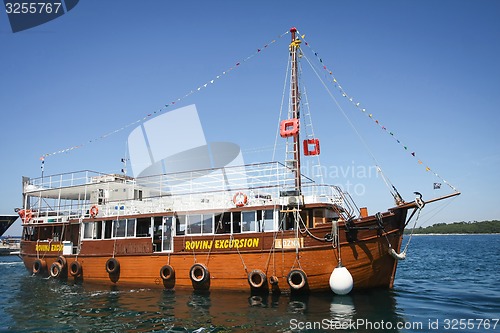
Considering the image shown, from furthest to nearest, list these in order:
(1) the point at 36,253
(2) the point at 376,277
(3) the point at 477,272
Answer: (3) the point at 477,272 < (1) the point at 36,253 < (2) the point at 376,277

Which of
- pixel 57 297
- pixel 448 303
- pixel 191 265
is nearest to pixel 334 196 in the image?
pixel 448 303

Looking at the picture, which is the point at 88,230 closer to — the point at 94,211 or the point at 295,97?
the point at 94,211

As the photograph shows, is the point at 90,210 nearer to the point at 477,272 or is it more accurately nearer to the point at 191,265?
the point at 191,265

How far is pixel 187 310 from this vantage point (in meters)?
14.9

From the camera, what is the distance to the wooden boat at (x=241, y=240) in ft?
55.0

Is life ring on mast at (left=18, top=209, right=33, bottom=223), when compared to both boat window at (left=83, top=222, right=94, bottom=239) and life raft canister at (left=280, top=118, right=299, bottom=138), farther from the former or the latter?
life raft canister at (left=280, top=118, right=299, bottom=138)

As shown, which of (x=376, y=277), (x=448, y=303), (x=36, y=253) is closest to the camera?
(x=448, y=303)

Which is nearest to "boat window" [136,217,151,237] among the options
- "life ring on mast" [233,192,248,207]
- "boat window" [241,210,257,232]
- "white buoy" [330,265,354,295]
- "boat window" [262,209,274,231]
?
"life ring on mast" [233,192,248,207]

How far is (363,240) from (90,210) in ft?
53.8

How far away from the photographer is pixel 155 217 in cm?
2125

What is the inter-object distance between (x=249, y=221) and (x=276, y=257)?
238 cm

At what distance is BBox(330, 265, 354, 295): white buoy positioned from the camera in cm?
1588

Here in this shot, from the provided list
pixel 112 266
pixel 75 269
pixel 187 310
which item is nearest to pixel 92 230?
pixel 75 269

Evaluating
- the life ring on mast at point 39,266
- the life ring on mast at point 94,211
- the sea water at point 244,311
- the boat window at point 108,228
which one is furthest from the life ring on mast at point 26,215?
the boat window at point 108,228
